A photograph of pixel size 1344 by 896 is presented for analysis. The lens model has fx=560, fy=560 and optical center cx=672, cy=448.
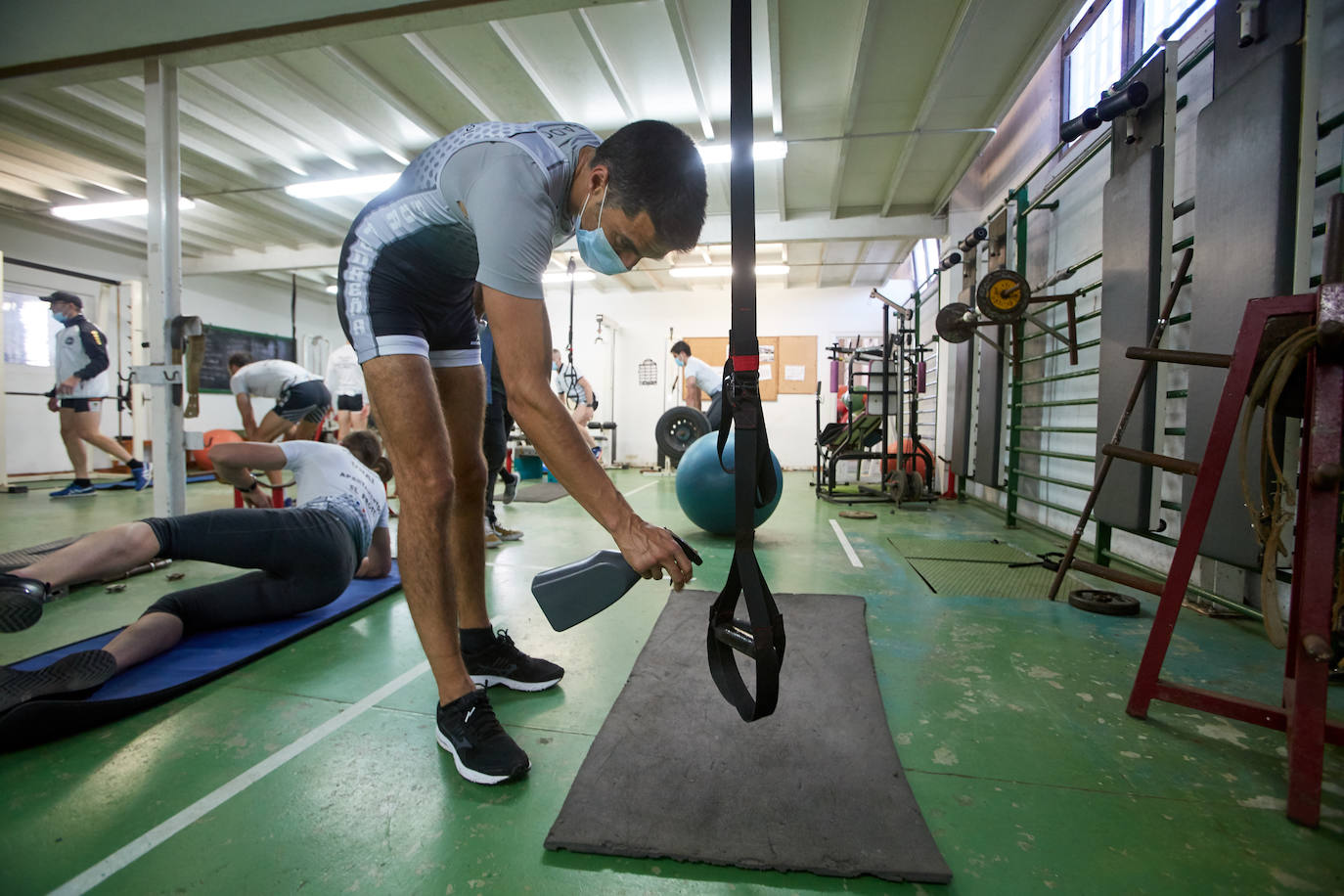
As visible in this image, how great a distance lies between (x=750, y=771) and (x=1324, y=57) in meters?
2.90

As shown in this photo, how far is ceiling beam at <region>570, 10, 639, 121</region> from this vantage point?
3545mm

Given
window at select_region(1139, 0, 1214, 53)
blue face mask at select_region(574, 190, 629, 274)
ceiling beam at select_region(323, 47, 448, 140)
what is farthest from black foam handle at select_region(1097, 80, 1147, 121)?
ceiling beam at select_region(323, 47, 448, 140)

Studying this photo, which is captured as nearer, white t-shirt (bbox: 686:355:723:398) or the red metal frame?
the red metal frame

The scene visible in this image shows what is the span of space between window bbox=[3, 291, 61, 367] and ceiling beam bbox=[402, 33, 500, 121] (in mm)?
6428

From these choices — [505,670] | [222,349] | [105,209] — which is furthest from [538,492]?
[222,349]

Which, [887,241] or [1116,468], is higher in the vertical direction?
[887,241]

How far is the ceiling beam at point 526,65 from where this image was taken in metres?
3.71

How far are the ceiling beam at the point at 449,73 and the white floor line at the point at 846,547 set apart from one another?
4271mm

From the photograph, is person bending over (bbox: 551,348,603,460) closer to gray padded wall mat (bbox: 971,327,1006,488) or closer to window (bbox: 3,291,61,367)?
gray padded wall mat (bbox: 971,327,1006,488)

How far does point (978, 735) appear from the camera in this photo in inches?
51.4

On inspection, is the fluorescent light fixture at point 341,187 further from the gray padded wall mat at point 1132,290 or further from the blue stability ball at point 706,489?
the gray padded wall mat at point 1132,290

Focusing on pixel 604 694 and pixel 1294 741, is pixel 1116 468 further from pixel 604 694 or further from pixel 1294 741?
pixel 604 694

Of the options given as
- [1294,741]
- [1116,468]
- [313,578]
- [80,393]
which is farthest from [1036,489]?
[80,393]

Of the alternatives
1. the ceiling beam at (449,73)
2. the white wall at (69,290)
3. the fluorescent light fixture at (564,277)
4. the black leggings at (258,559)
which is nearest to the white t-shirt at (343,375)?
the ceiling beam at (449,73)
